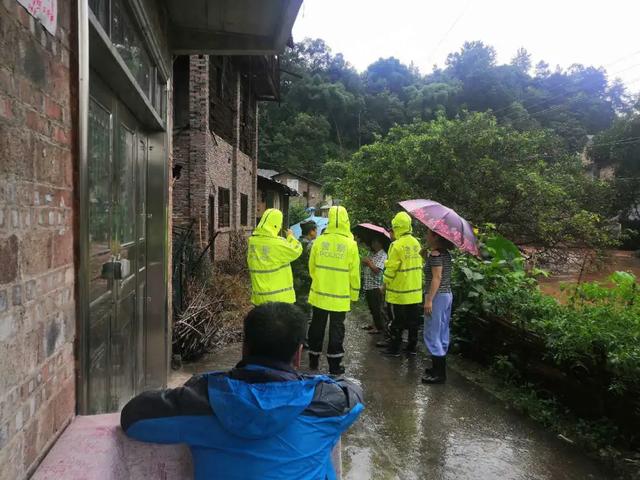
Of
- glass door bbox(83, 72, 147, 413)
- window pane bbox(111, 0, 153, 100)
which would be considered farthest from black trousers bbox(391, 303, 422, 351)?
window pane bbox(111, 0, 153, 100)

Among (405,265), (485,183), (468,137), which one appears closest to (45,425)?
(405,265)

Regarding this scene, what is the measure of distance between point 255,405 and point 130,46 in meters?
2.45

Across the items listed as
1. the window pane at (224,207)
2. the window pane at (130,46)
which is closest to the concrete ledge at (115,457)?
the window pane at (130,46)

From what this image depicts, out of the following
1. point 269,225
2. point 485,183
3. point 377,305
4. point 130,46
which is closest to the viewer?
point 130,46

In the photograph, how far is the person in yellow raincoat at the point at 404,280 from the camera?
5797 millimetres

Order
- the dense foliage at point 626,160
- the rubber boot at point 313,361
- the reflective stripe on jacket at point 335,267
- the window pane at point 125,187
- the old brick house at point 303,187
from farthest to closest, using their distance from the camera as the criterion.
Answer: the old brick house at point 303,187, the dense foliage at point 626,160, the rubber boot at point 313,361, the reflective stripe on jacket at point 335,267, the window pane at point 125,187

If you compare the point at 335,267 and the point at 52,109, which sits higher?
the point at 52,109

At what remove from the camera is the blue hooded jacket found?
1466mm

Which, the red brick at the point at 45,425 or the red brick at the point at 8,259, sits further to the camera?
the red brick at the point at 45,425

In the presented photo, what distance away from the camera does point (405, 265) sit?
5816 mm

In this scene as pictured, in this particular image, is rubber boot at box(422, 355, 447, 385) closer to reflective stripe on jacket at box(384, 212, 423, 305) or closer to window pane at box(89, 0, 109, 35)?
reflective stripe on jacket at box(384, 212, 423, 305)

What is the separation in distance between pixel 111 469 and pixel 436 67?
188 ft

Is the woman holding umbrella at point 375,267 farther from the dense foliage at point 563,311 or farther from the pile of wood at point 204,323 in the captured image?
the pile of wood at point 204,323

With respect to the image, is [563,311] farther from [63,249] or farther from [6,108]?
[6,108]
